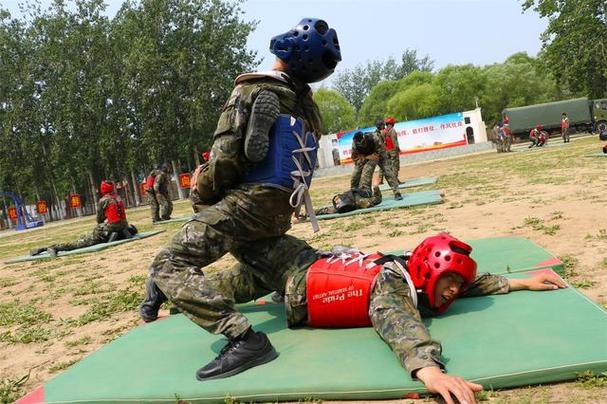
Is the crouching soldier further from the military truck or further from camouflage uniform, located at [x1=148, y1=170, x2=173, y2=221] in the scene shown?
the military truck

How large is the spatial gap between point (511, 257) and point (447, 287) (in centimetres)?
171

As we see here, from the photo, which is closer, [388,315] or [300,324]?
[388,315]

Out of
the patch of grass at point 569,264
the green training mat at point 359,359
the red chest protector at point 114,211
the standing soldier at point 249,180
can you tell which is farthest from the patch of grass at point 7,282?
the patch of grass at point 569,264

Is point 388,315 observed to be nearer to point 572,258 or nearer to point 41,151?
point 572,258

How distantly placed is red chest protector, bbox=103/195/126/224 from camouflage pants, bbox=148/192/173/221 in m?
4.58

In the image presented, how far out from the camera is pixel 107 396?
310 centimetres

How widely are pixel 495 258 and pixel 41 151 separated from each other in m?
47.0

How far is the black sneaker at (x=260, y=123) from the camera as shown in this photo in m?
3.37

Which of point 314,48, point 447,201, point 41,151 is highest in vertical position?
point 41,151

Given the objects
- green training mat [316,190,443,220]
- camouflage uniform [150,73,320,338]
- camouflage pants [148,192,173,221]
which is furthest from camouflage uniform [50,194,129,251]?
camouflage uniform [150,73,320,338]

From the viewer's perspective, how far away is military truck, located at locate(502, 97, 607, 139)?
39619 millimetres

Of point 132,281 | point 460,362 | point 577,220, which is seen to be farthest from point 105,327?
point 577,220

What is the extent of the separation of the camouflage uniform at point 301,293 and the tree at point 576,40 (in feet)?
135

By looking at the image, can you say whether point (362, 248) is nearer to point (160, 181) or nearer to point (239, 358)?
point (239, 358)
